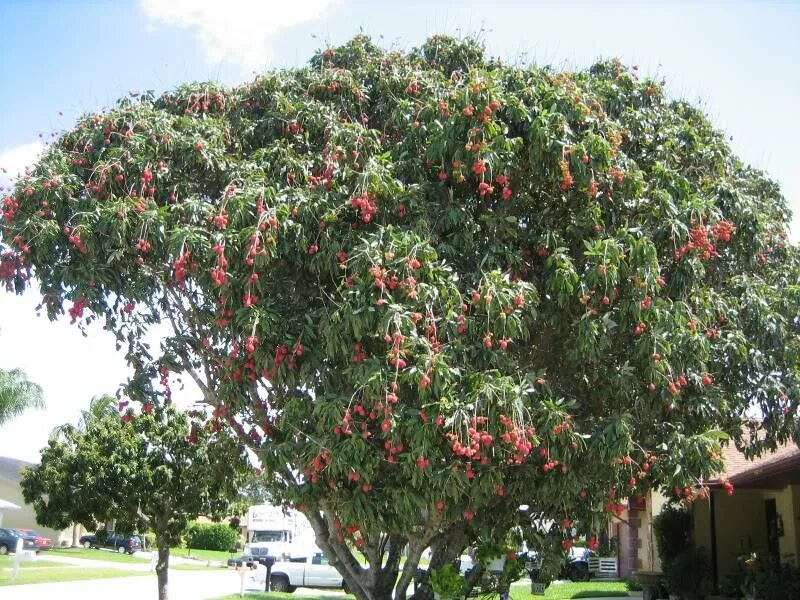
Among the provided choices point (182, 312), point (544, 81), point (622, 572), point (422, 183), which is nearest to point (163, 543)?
point (182, 312)

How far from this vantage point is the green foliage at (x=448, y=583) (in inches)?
420


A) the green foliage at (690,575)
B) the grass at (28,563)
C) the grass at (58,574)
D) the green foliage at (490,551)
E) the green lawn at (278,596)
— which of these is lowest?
the grass at (28,563)

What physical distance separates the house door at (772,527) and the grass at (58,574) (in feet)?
73.8

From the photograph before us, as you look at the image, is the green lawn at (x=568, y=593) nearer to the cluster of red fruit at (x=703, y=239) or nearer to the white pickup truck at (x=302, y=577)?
the white pickup truck at (x=302, y=577)

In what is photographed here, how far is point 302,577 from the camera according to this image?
26531mm

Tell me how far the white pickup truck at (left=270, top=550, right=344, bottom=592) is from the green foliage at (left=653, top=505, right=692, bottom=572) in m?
10.2

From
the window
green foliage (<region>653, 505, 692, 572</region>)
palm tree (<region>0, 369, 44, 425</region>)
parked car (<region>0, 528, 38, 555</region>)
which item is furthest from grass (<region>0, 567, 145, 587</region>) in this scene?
green foliage (<region>653, 505, 692, 572</region>)

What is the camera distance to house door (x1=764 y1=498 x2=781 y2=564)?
19.0m

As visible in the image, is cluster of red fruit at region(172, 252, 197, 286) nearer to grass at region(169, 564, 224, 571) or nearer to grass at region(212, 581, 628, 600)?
grass at region(212, 581, 628, 600)

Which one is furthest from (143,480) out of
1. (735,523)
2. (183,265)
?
(735,523)

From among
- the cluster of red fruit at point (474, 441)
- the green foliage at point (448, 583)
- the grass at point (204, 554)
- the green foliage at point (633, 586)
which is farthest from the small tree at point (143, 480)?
the grass at point (204, 554)

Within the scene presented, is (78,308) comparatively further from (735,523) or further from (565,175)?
(735,523)

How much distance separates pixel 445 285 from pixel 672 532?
16048 mm

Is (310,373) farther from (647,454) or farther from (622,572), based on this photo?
(622,572)
